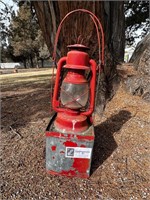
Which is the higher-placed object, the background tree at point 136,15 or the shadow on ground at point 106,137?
the background tree at point 136,15

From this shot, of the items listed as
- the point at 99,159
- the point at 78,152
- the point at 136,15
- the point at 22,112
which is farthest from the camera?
the point at 136,15

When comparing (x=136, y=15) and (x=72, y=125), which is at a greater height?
(x=136, y=15)

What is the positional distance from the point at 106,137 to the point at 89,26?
1221 millimetres

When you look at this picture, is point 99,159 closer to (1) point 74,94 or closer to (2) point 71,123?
(2) point 71,123

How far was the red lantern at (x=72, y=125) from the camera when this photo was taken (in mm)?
1532

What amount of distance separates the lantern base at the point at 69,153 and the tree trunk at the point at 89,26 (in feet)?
3.17

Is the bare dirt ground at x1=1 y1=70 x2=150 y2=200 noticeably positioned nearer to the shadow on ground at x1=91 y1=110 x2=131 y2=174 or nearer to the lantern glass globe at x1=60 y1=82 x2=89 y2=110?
the shadow on ground at x1=91 y1=110 x2=131 y2=174

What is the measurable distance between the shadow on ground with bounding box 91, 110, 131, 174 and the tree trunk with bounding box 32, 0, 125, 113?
0.91 feet

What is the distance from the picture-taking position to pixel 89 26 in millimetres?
1887

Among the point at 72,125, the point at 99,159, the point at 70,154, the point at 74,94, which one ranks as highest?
the point at 74,94

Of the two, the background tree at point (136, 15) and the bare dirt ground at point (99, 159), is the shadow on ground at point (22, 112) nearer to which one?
the bare dirt ground at point (99, 159)

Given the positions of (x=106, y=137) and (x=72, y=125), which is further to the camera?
(x=106, y=137)

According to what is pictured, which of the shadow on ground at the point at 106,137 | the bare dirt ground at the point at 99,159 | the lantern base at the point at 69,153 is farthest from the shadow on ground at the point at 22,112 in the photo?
the lantern base at the point at 69,153

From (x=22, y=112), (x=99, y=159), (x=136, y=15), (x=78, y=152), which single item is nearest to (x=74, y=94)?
(x=78, y=152)
